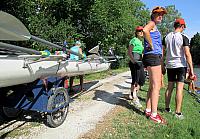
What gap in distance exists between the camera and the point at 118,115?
251 inches

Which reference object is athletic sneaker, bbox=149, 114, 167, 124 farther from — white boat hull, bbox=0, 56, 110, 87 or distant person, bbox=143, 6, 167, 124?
white boat hull, bbox=0, 56, 110, 87

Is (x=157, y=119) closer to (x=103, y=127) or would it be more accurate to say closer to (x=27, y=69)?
(x=103, y=127)

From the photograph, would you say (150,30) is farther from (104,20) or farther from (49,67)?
(104,20)

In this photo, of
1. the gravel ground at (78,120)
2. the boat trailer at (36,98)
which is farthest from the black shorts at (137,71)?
the boat trailer at (36,98)

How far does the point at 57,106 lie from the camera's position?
18.3ft

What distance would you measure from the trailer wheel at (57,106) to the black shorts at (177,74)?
226cm

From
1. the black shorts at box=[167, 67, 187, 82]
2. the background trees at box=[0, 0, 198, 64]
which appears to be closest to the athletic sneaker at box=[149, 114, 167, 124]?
the black shorts at box=[167, 67, 187, 82]

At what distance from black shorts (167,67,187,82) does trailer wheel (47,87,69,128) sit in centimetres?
226

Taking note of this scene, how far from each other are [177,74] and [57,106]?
256cm

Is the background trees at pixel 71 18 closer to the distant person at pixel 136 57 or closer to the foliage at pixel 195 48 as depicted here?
the distant person at pixel 136 57

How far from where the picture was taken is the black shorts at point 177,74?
6.20 metres

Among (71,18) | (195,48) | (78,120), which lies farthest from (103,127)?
(195,48)

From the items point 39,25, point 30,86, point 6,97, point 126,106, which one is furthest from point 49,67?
point 39,25

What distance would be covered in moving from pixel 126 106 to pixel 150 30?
2334 millimetres
